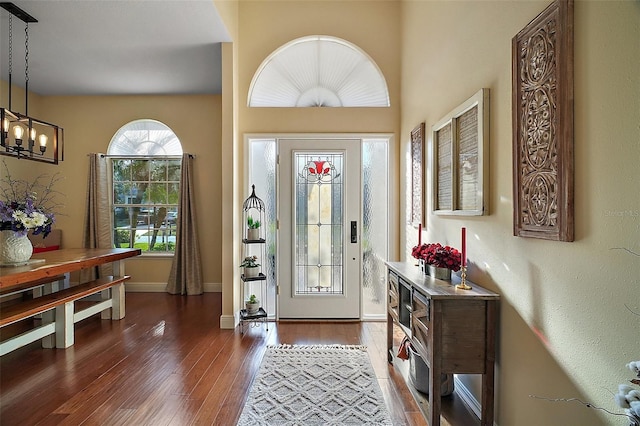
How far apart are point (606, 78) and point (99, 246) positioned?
20.1 feet

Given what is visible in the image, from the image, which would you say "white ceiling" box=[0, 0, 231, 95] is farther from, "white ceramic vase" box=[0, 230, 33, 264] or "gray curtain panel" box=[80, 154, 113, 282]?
"white ceramic vase" box=[0, 230, 33, 264]

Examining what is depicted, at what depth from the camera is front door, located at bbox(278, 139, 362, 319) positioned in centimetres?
403

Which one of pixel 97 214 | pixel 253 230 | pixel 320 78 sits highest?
pixel 320 78

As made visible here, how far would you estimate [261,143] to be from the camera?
13.6ft

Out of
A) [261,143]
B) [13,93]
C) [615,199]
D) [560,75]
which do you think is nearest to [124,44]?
[261,143]

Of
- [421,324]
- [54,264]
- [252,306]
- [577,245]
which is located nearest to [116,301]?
[54,264]

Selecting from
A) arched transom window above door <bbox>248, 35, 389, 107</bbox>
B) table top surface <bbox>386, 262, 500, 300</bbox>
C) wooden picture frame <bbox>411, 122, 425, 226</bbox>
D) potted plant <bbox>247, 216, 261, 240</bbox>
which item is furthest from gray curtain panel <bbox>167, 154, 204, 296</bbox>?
table top surface <bbox>386, 262, 500, 300</bbox>

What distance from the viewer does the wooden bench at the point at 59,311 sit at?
Result: 283cm

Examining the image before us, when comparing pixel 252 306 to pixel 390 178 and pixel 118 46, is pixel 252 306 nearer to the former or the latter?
pixel 390 178

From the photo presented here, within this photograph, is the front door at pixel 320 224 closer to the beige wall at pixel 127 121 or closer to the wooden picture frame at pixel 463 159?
the wooden picture frame at pixel 463 159

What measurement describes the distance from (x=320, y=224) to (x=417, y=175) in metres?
1.28

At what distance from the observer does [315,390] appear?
2.52 m

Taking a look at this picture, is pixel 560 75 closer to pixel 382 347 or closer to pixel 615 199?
pixel 615 199

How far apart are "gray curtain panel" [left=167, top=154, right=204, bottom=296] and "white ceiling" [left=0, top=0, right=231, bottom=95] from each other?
4.07 feet
